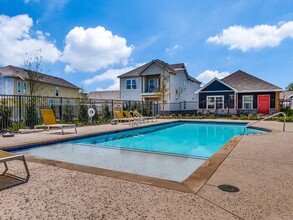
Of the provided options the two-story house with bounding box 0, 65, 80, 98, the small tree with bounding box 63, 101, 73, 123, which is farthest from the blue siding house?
the two-story house with bounding box 0, 65, 80, 98

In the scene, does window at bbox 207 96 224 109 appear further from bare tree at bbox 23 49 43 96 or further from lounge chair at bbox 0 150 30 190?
lounge chair at bbox 0 150 30 190

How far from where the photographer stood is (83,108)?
49.1 feet

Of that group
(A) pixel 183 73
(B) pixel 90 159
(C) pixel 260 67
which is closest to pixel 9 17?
(B) pixel 90 159

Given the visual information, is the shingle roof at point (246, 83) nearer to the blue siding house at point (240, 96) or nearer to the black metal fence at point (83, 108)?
the blue siding house at point (240, 96)

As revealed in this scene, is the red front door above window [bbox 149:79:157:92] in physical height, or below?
below

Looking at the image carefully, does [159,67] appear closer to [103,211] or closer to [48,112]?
[48,112]

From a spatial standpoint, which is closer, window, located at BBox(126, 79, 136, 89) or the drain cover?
the drain cover

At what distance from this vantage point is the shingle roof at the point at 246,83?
22953mm

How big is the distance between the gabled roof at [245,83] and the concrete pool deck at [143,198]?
21.6 metres

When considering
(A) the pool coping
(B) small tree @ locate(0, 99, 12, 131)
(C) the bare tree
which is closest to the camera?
(A) the pool coping

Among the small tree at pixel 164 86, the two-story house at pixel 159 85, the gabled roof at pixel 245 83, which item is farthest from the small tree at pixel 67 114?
the gabled roof at pixel 245 83

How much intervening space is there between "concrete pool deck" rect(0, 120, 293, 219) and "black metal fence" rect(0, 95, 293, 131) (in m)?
8.32

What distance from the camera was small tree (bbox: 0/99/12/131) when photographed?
393 inches

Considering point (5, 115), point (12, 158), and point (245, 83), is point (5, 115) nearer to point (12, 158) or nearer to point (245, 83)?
point (12, 158)
